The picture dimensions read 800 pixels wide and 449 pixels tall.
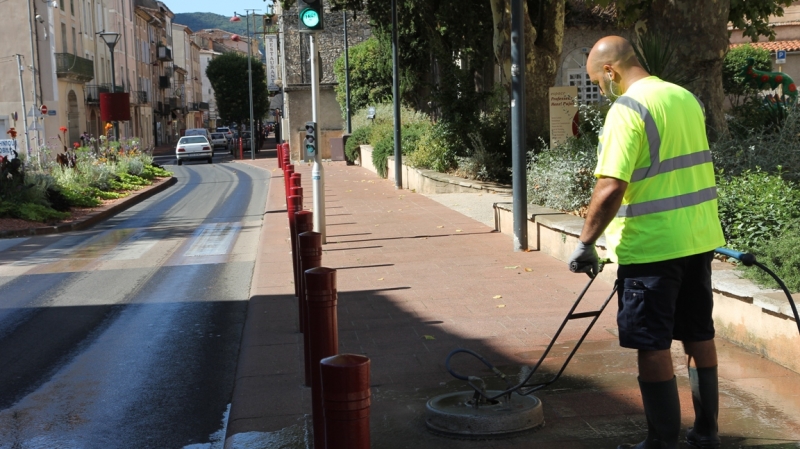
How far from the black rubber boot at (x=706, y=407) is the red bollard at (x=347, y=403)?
1.87 meters

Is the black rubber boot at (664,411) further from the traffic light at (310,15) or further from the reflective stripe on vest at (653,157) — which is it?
the traffic light at (310,15)

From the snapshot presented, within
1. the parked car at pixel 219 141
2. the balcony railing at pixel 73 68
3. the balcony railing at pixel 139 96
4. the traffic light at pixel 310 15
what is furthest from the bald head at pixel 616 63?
the balcony railing at pixel 139 96

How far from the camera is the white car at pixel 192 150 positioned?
160 feet

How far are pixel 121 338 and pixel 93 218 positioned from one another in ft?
38.5

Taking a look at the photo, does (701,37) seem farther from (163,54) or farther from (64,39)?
(163,54)

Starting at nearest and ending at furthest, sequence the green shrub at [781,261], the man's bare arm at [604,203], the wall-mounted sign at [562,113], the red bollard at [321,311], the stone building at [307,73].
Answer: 1. the man's bare arm at [604,203]
2. the red bollard at [321,311]
3. the green shrub at [781,261]
4. the wall-mounted sign at [562,113]
5. the stone building at [307,73]

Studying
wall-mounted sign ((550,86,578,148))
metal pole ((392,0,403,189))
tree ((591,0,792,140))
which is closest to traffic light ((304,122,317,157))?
tree ((591,0,792,140))

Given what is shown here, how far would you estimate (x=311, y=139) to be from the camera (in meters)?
11.0

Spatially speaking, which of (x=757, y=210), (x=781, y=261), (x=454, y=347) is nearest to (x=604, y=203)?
(x=454, y=347)

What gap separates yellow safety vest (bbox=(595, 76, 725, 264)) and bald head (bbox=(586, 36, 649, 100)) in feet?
0.28

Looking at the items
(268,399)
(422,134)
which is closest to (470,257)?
(268,399)

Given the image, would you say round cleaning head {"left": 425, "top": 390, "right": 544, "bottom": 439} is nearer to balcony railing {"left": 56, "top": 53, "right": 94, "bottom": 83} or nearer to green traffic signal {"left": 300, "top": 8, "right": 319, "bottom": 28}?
green traffic signal {"left": 300, "top": 8, "right": 319, "bottom": 28}

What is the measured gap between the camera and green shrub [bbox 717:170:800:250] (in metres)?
6.77

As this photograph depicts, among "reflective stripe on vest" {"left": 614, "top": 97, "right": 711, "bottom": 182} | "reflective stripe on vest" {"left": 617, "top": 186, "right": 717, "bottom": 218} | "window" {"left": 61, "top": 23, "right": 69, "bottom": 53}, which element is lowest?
"reflective stripe on vest" {"left": 617, "top": 186, "right": 717, "bottom": 218}
